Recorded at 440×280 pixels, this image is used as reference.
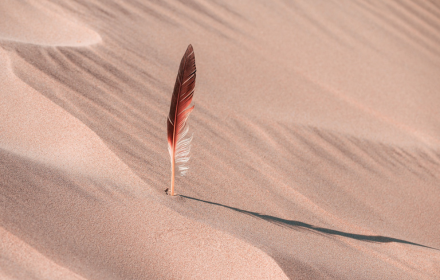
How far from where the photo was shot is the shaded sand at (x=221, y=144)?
167 cm

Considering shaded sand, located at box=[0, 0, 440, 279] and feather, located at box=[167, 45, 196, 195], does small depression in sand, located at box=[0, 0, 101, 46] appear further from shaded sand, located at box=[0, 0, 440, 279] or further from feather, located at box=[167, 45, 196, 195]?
feather, located at box=[167, 45, 196, 195]

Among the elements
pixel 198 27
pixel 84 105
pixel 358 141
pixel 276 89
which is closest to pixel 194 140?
pixel 84 105

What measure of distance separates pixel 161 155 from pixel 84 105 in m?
0.55

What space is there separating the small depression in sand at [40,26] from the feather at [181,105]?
165cm

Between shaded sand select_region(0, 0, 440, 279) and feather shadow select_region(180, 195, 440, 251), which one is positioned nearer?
shaded sand select_region(0, 0, 440, 279)

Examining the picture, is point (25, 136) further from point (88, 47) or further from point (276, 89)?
point (276, 89)

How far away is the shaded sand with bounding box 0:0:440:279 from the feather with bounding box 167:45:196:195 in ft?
0.74

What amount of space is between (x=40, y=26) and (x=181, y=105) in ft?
6.83

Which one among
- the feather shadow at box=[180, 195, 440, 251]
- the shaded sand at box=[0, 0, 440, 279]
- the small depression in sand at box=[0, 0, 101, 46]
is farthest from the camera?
the small depression in sand at box=[0, 0, 101, 46]

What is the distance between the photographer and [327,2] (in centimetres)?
506

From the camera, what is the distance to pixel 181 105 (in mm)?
1854

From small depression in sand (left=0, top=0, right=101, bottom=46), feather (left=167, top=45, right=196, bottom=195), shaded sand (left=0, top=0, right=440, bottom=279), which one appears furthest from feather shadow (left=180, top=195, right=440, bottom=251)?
small depression in sand (left=0, top=0, right=101, bottom=46)

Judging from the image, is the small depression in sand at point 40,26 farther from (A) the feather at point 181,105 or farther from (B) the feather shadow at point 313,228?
(B) the feather shadow at point 313,228

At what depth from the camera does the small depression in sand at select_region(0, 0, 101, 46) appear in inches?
122
